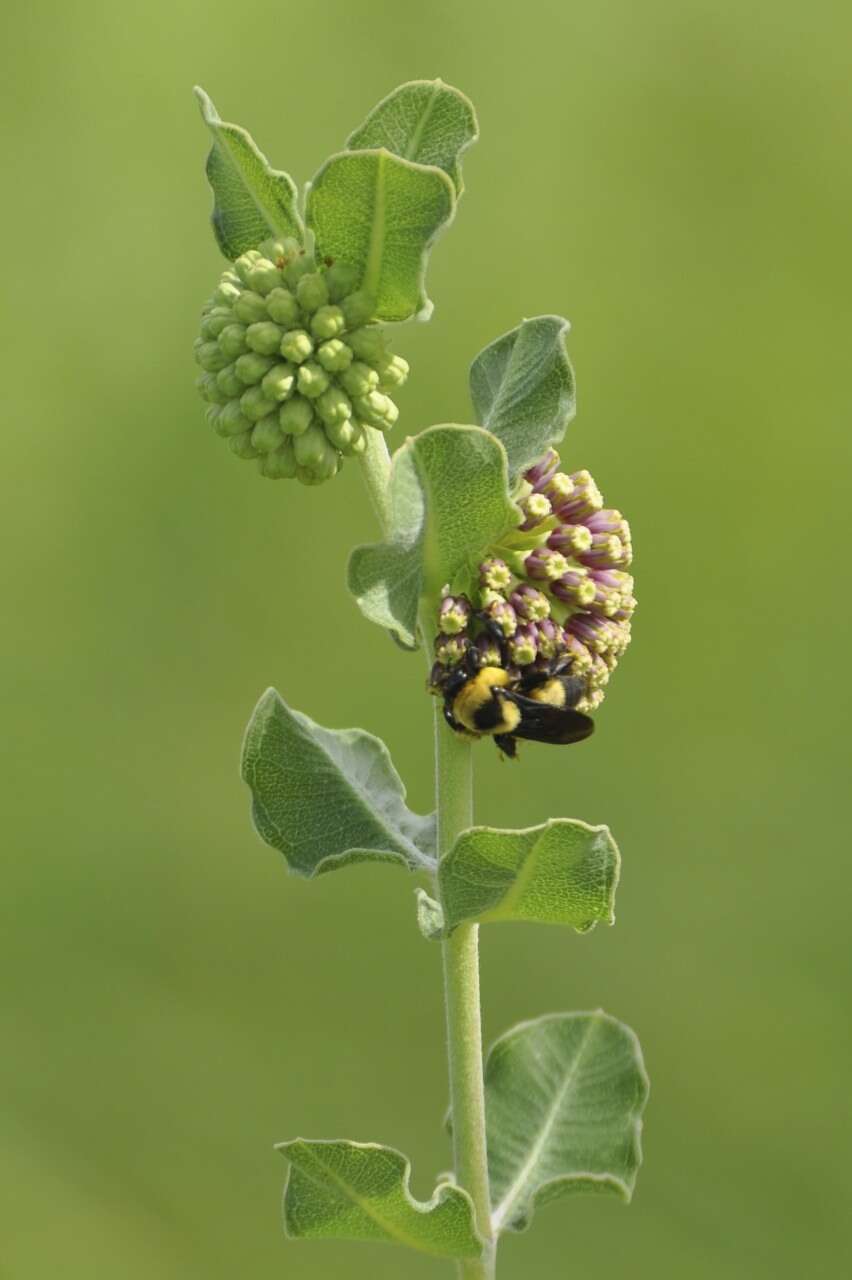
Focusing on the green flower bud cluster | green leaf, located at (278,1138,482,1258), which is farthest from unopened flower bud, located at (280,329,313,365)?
green leaf, located at (278,1138,482,1258)

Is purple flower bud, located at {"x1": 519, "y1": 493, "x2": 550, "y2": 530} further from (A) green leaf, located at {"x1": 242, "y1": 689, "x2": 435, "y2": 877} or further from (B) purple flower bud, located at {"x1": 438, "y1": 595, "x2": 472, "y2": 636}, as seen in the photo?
(A) green leaf, located at {"x1": 242, "y1": 689, "x2": 435, "y2": 877}

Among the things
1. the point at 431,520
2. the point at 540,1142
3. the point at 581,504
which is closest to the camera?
the point at 431,520

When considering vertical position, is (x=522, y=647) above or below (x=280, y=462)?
below

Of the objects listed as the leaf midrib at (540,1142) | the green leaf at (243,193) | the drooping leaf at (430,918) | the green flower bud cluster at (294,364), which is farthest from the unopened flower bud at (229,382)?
the leaf midrib at (540,1142)

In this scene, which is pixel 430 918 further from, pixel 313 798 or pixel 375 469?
pixel 375 469

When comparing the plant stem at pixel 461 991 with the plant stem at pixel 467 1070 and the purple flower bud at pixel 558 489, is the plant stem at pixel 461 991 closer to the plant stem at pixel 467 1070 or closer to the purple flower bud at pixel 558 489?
the plant stem at pixel 467 1070

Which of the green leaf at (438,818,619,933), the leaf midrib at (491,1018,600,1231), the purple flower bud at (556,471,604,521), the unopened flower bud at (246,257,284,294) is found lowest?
the leaf midrib at (491,1018,600,1231)

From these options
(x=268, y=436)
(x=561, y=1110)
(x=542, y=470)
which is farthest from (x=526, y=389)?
(x=561, y=1110)

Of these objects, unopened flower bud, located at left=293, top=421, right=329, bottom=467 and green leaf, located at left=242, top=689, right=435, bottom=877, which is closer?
unopened flower bud, located at left=293, top=421, right=329, bottom=467
